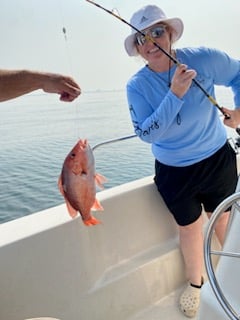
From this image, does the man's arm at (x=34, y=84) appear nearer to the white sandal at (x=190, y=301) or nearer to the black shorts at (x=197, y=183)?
the black shorts at (x=197, y=183)

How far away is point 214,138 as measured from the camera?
1.50m

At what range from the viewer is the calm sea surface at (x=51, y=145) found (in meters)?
2.06

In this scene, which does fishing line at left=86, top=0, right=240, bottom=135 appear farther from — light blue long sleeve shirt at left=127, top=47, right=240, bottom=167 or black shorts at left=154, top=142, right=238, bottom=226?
black shorts at left=154, top=142, right=238, bottom=226

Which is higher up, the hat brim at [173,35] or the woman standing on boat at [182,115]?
the hat brim at [173,35]

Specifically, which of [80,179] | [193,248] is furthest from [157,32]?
[193,248]

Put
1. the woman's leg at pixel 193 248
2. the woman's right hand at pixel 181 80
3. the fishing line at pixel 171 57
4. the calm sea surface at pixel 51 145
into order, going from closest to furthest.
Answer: the woman's right hand at pixel 181 80 → the fishing line at pixel 171 57 → the woman's leg at pixel 193 248 → the calm sea surface at pixel 51 145

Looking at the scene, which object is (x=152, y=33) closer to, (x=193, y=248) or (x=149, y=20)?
(x=149, y=20)

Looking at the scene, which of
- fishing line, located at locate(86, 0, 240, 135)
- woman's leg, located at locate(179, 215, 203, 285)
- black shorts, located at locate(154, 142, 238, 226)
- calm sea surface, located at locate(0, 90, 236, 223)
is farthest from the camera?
calm sea surface, located at locate(0, 90, 236, 223)

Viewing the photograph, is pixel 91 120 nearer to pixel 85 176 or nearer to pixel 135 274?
pixel 135 274

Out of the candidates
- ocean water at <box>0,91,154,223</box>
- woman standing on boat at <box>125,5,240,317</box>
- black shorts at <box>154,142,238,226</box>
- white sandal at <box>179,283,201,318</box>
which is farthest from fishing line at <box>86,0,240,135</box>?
white sandal at <box>179,283,201,318</box>

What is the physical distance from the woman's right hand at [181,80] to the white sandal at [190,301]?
93 cm

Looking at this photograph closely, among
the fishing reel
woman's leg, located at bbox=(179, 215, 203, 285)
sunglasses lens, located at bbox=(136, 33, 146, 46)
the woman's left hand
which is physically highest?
sunglasses lens, located at bbox=(136, 33, 146, 46)

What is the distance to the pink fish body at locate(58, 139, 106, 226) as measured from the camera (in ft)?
3.43

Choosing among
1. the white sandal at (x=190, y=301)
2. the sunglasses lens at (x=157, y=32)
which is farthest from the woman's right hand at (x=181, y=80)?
the white sandal at (x=190, y=301)
